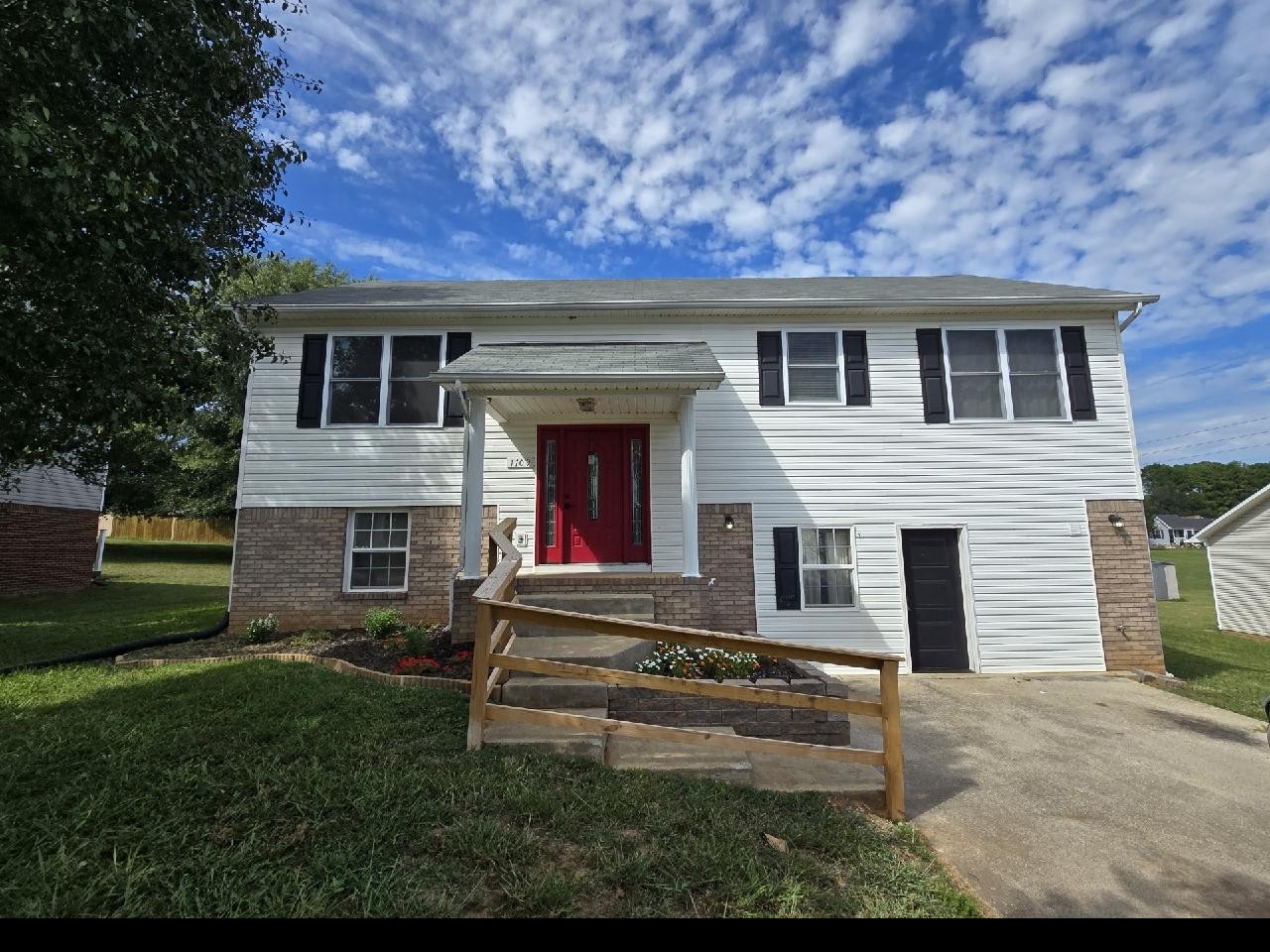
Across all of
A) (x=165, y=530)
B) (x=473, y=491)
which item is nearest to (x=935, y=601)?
(x=473, y=491)

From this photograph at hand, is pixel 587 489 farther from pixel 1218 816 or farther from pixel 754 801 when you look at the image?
pixel 1218 816

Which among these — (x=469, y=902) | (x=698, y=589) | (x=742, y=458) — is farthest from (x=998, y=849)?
(x=742, y=458)

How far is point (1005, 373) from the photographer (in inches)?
373

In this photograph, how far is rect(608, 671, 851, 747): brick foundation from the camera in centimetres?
510

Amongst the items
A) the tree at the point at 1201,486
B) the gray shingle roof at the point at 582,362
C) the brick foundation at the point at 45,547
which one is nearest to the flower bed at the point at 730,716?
the gray shingle roof at the point at 582,362

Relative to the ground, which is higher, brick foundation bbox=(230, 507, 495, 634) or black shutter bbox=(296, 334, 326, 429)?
black shutter bbox=(296, 334, 326, 429)

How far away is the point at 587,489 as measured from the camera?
9.17 metres

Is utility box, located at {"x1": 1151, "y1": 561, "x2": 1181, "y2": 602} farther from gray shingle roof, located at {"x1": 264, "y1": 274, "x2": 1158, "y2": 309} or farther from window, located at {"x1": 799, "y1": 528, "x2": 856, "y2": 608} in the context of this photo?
window, located at {"x1": 799, "y1": 528, "x2": 856, "y2": 608}

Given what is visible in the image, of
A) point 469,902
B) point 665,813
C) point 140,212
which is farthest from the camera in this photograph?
point 140,212

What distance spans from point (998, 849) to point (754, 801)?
1.50m

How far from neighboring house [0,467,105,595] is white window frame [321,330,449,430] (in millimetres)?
8966

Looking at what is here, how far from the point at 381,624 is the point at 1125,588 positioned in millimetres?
10725

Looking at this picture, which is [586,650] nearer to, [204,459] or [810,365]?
[810,365]

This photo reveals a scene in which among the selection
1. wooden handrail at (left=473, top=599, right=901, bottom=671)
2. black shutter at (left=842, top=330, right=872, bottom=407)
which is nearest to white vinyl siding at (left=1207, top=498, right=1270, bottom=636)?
black shutter at (left=842, top=330, right=872, bottom=407)
